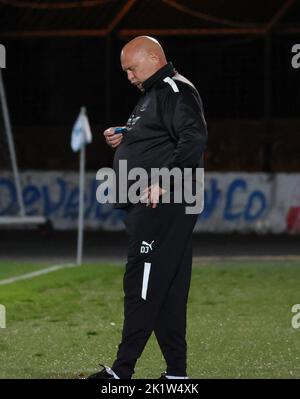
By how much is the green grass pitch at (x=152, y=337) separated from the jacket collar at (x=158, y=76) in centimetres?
209

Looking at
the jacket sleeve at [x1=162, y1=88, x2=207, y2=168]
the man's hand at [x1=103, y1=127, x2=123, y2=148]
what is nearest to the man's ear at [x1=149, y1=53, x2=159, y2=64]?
the jacket sleeve at [x1=162, y1=88, x2=207, y2=168]


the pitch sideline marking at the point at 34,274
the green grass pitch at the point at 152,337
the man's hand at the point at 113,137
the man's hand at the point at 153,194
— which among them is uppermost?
the man's hand at the point at 113,137

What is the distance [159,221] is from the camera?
773 cm

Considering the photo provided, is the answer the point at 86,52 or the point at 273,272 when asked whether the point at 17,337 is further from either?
the point at 86,52

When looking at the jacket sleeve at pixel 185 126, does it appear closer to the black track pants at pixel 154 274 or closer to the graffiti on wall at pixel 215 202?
the black track pants at pixel 154 274

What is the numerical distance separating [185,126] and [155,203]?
1.59 feet

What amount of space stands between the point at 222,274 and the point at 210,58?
554 inches

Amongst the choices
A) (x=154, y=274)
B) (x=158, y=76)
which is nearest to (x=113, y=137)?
(x=158, y=76)

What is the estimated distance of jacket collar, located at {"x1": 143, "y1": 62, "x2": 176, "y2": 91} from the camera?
25.3 ft

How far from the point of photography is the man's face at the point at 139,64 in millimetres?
7703

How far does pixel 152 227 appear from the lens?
304 inches

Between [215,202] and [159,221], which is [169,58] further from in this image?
[159,221]

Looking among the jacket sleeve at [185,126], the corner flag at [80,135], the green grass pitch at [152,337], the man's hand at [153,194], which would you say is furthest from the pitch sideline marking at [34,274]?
the jacket sleeve at [185,126]
